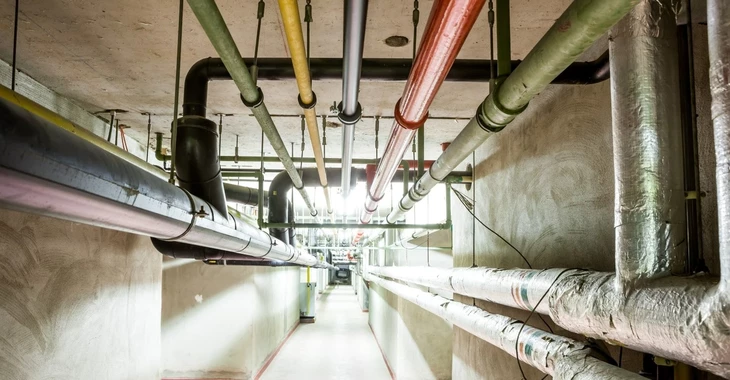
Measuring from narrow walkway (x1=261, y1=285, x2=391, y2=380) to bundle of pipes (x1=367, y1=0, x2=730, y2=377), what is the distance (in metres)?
5.62

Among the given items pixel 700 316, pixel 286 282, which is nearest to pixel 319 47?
pixel 700 316

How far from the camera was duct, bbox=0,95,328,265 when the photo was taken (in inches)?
25.6

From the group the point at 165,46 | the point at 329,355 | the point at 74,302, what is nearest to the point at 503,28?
the point at 165,46

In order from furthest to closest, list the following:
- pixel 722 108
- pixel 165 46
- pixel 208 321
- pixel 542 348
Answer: pixel 208 321 < pixel 165 46 < pixel 542 348 < pixel 722 108

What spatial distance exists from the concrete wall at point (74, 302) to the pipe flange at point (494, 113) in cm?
181

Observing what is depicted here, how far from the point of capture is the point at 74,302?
2174 millimetres

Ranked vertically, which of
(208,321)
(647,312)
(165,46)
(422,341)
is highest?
(165,46)

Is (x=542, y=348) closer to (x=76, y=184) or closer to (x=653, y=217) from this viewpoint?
(x=653, y=217)

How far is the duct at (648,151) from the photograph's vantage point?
892 mm

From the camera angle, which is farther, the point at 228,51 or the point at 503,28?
the point at 503,28

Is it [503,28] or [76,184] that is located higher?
[503,28]

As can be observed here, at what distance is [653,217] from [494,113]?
430mm

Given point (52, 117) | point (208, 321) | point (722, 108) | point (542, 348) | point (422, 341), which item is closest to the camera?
point (722, 108)

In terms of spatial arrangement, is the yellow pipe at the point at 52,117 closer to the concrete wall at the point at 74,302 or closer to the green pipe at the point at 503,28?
the concrete wall at the point at 74,302
